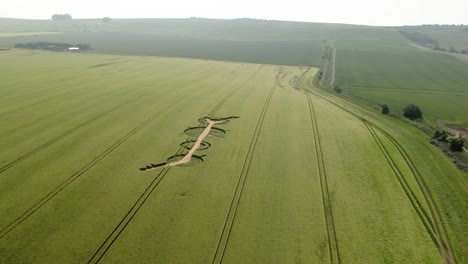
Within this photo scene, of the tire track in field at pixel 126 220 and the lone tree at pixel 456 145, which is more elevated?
the lone tree at pixel 456 145

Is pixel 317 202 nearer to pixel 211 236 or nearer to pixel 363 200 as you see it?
pixel 363 200

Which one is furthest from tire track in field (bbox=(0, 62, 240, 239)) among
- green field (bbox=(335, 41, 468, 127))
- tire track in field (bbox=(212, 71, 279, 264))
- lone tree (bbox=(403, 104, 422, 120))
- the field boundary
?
green field (bbox=(335, 41, 468, 127))

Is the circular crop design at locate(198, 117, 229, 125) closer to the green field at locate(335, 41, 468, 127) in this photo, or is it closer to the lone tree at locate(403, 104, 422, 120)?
the lone tree at locate(403, 104, 422, 120)

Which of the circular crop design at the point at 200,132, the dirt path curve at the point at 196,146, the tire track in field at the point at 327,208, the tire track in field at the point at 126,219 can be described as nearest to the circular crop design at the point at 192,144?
the dirt path curve at the point at 196,146

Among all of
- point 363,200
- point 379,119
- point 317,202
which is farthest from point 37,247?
point 379,119

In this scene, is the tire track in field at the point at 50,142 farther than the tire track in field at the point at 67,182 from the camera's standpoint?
Yes

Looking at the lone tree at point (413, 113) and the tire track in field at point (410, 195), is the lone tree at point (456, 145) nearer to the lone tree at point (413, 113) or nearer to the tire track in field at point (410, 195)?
the tire track in field at point (410, 195)
